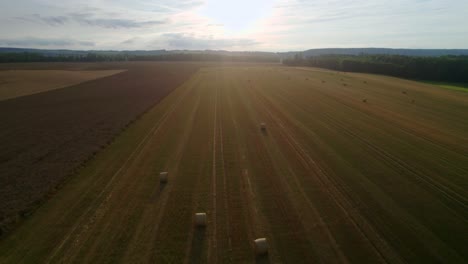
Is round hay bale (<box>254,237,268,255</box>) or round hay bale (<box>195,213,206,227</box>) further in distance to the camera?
round hay bale (<box>195,213,206,227</box>)

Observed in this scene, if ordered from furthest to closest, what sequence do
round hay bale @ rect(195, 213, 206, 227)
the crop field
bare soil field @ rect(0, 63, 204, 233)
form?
bare soil field @ rect(0, 63, 204, 233) < round hay bale @ rect(195, 213, 206, 227) < the crop field

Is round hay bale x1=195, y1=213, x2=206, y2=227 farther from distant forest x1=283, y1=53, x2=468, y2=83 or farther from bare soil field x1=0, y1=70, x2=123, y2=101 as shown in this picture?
distant forest x1=283, y1=53, x2=468, y2=83

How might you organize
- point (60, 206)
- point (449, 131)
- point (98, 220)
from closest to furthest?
point (98, 220) < point (60, 206) < point (449, 131)

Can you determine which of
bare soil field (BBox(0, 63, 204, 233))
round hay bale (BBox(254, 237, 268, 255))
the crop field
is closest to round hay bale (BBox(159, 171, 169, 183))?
the crop field

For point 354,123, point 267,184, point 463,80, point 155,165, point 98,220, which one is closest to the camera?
point 98,220

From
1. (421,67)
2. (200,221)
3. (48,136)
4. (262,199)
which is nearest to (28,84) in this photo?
(48,136)

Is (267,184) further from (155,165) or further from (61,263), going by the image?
(61,263)

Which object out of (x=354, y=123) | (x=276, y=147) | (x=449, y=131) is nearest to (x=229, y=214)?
(x=276, y=147)

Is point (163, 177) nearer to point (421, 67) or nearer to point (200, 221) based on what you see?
point (200, 221)
